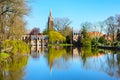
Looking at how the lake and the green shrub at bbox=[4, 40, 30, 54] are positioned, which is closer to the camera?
the lake

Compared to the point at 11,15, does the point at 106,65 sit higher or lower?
lower

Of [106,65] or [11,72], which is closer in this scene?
[11,72]

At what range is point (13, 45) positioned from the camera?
30.8 m

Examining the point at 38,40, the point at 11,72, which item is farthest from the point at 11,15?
the point at 38,40

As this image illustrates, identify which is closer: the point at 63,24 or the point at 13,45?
the point at 13,45

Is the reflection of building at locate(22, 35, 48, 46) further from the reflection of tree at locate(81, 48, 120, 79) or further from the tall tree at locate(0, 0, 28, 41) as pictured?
the reflection of tree at locate(81, 48, 120, 79)

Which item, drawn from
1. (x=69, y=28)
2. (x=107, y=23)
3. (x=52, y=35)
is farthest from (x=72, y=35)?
(x=107, y=23)

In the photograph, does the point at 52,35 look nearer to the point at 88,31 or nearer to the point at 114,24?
the point at 88,31

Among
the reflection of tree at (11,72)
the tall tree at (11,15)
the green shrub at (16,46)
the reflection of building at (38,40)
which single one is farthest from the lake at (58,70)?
the reflection of building at (38,40)

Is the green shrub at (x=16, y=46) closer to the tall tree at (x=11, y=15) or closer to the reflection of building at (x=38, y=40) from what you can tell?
the tall tree at (x=11, y=15)

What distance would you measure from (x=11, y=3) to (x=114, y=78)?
46.8ft

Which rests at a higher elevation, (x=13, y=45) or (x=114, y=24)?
(x=114, y=24)

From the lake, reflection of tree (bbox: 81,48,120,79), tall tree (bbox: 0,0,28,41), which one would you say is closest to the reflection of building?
tall tree (bbox: 0,0,28,41)

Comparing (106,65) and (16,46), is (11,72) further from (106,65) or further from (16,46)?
(16,46)
